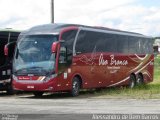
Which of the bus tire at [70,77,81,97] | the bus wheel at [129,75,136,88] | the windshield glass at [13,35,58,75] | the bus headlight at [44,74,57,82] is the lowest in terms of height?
the bus wheel at [129,75,136,88]

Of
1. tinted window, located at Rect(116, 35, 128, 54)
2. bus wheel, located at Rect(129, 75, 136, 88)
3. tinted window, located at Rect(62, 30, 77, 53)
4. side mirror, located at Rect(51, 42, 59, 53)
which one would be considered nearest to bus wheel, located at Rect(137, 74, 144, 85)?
bus wheel, located at Rect(129, 75, 136, 88)

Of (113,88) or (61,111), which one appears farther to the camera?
(113,88)

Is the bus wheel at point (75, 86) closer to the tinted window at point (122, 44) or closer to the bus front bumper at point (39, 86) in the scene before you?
the bus front bumper at point (39, 86)

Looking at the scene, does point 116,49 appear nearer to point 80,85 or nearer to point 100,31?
point 100,31

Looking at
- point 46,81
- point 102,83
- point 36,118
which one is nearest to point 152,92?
point 102,83

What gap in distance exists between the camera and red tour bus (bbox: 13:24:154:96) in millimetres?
23297

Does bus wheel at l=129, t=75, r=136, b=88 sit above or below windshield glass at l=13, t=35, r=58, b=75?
below

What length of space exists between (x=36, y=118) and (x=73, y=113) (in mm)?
1640

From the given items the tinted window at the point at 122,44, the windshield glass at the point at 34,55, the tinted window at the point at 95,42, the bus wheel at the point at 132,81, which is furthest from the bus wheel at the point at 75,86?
the bus wheel at the point at 132,81

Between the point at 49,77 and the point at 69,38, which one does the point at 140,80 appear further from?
the point at 49,77

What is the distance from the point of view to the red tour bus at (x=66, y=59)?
2330 centimetres

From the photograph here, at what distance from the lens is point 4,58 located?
25984 mm

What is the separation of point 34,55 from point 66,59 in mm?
1409

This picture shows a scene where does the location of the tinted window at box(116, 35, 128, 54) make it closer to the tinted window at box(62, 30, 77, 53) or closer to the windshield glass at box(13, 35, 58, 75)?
the tinted window at box(62, 30, 77, 53)
